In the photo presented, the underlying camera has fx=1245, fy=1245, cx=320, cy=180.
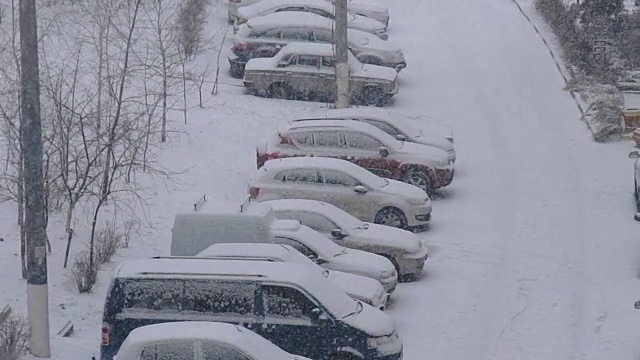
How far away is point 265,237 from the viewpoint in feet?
56.6

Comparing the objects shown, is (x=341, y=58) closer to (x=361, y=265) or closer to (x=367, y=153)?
(x=367, y=153)

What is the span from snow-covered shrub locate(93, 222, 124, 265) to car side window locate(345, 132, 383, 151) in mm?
5448

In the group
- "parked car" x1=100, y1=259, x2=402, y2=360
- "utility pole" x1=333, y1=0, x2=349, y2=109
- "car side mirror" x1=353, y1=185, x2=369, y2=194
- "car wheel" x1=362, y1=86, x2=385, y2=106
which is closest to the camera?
"parked car" x1=100, y1=259, x2=402, y2=360

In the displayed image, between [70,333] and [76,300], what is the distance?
123cm

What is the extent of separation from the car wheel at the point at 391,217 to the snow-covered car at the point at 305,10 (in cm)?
1318

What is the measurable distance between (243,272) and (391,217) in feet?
23.0

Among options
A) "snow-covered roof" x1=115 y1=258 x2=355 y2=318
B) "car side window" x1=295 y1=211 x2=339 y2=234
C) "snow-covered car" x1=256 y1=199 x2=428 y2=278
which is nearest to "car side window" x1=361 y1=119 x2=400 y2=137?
"snow-covered car" x1=256 y1=199 x2=428 y2=278

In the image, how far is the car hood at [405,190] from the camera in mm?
21000

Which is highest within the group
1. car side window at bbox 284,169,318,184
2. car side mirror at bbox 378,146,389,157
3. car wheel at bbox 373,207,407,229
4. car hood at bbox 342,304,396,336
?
car side mirror at bbox 378,146,389,157

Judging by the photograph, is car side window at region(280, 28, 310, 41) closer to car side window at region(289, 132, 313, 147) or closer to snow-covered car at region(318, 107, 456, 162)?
snow-covered car at region(318, 107, 456, 162)

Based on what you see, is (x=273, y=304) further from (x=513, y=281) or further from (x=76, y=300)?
(x=513, y=281)

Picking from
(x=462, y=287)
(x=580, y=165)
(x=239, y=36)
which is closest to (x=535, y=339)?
(x=462, y=287)

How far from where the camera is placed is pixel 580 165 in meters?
25.2

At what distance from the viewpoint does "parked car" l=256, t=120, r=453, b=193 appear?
74.8ft
